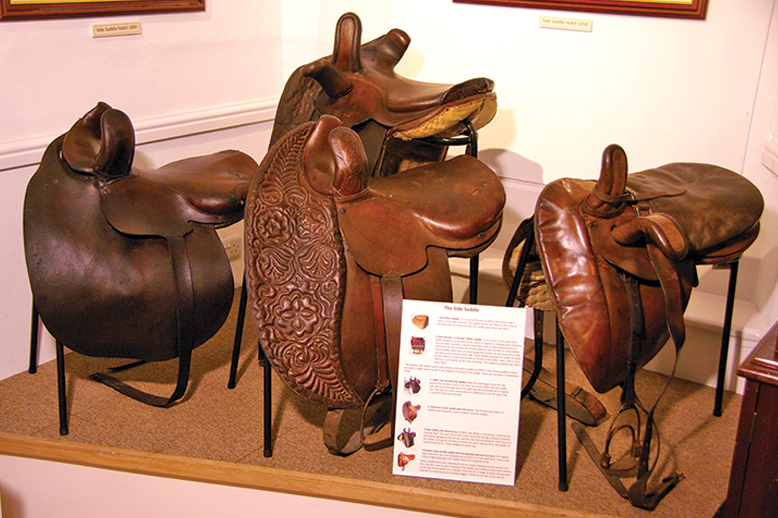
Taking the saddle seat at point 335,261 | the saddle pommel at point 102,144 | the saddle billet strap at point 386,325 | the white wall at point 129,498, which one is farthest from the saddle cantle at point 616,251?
the saddle pommel at point 102,144

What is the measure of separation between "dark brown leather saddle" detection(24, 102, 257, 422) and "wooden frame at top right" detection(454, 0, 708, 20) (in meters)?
1.27

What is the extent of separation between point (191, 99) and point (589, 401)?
162cm

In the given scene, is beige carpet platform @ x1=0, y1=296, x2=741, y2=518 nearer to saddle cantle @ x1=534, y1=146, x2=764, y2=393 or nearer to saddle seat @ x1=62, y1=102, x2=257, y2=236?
saddle cantle @ x1=534, y1=146, x2=764, y2=393

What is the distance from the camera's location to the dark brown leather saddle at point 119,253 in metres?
1.60

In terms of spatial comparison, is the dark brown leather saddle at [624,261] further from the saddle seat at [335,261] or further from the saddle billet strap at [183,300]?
the saddle billet strap at [183,300]

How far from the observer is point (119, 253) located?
5.36 ft

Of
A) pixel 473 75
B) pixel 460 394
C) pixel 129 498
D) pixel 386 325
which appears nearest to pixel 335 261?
pixel 386 325

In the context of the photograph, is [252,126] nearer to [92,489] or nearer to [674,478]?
[92,489]

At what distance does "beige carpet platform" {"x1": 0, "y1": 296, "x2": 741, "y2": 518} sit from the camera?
5.10 ft

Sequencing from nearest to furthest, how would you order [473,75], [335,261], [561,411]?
1. [335,261]
2. [561,411]
3. [473,75]

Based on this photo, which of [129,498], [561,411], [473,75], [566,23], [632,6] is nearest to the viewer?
[561,411]

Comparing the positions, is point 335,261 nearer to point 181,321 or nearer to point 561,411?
point 181,321

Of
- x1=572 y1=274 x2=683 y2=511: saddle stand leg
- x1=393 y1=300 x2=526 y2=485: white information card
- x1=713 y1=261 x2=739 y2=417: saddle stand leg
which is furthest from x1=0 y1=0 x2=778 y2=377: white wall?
x1=393 y1=300 x2=526 y2=485: white information card

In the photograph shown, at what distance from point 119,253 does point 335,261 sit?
0.57 metres
